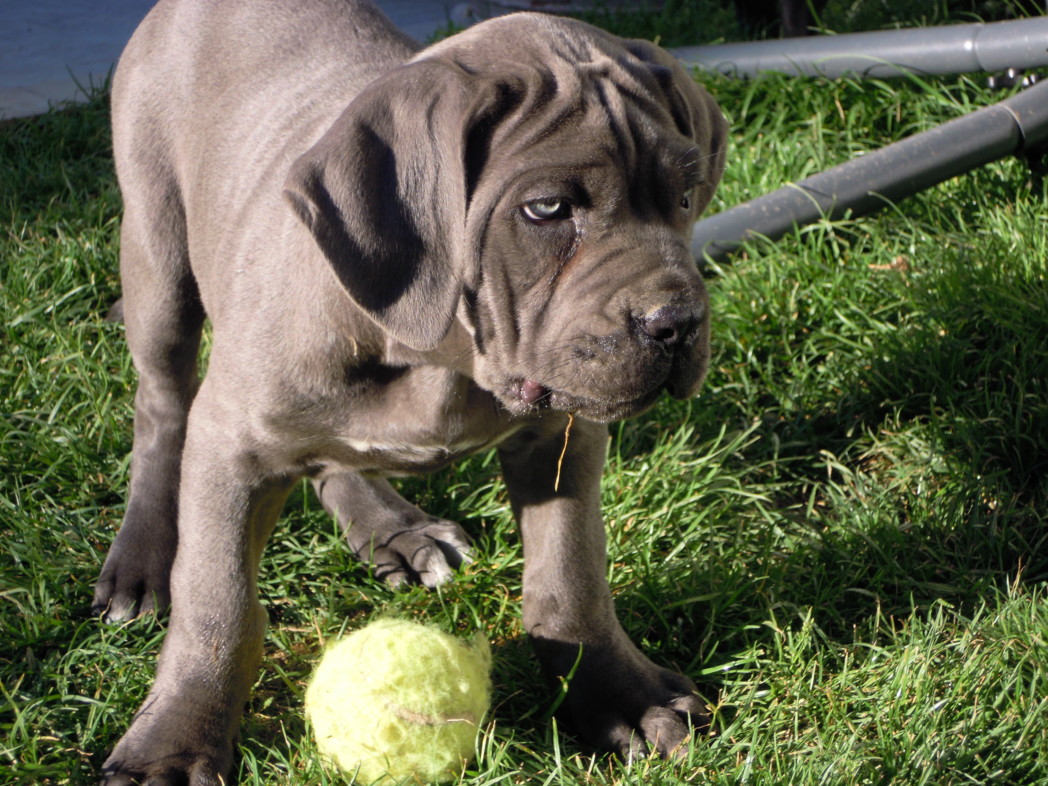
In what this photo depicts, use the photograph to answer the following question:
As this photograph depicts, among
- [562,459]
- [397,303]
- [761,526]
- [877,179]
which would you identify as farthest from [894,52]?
[397,303]

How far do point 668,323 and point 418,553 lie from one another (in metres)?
1.41

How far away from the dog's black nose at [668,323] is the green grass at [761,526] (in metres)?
0.96

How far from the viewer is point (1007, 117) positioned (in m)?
4.75

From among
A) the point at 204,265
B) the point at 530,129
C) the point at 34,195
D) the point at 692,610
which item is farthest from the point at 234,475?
the point at 34,195

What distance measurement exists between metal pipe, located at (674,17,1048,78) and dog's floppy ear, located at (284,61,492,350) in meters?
3.42

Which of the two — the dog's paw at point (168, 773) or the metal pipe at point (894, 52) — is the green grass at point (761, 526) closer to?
the dog's paw at point (168, 773)

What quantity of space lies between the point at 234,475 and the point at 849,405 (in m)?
2.27

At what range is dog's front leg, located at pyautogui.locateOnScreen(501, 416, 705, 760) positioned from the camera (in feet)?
9.91

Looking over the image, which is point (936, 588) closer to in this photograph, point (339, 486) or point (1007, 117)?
point (339, 486)

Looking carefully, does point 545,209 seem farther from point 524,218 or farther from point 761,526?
point 761,526

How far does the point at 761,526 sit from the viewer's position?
3754 millimetres

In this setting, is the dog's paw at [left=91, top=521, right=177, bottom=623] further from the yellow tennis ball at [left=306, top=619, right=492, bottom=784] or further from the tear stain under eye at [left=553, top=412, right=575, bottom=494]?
the tear stain under eye at [left=553, top=412, right=575, bottom=494]

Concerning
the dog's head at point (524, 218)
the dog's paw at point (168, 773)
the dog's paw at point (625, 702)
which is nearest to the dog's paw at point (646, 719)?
the dog's paw at point (625, 702)

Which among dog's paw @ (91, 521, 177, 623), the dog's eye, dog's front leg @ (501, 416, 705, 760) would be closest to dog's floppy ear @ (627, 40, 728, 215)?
the dog's eye
